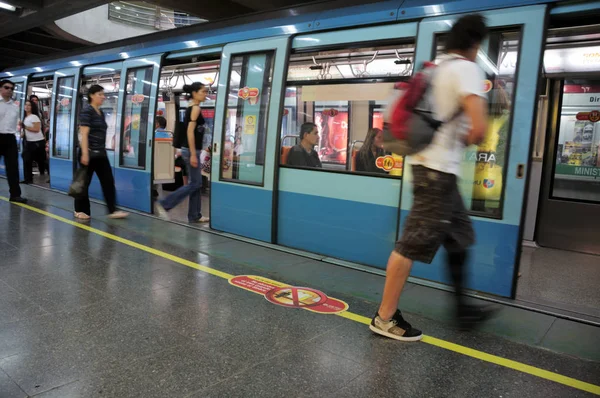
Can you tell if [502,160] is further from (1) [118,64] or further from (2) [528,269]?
(1) [118,64]

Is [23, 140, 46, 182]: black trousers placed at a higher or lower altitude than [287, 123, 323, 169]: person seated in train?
lower

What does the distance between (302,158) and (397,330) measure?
255cm

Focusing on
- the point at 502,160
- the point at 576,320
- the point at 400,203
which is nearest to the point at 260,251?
the point at 400,203

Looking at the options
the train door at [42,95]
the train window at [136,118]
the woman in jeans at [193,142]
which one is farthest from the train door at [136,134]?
the train door at [42,95]

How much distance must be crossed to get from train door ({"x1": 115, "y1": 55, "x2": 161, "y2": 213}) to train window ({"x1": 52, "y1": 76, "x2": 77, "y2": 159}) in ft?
6.18

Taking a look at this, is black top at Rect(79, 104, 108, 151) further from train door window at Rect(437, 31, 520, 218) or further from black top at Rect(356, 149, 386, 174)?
train door window at Rect(437, 31, 520, 218)

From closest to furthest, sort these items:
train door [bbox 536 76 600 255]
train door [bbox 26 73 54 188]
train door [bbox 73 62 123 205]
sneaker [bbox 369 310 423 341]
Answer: sneaker [bbox 369 310 423 341] → train door [bbox 536 76 600 255] → train door [bbox 73 62 123 205] → train door [bbox 26 73 54 188]

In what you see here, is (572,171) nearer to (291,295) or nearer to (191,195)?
(291,295)

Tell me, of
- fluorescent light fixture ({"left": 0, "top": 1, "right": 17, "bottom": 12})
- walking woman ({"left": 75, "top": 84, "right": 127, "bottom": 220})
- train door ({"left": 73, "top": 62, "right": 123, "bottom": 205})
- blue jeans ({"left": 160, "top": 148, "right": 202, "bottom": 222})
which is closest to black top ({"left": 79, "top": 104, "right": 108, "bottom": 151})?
walking woman ({"left": 75, "top": 84, "right": 127, "bottom": 220})

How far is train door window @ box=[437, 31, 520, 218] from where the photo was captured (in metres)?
3.77

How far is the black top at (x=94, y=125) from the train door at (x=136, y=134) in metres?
0.65

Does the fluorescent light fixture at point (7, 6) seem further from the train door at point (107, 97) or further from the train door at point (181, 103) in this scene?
the train door at point (181, 103)

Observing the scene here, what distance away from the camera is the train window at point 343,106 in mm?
4473

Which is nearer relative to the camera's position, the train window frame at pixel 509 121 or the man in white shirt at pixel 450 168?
the man in white shirt at pixel 450 168
